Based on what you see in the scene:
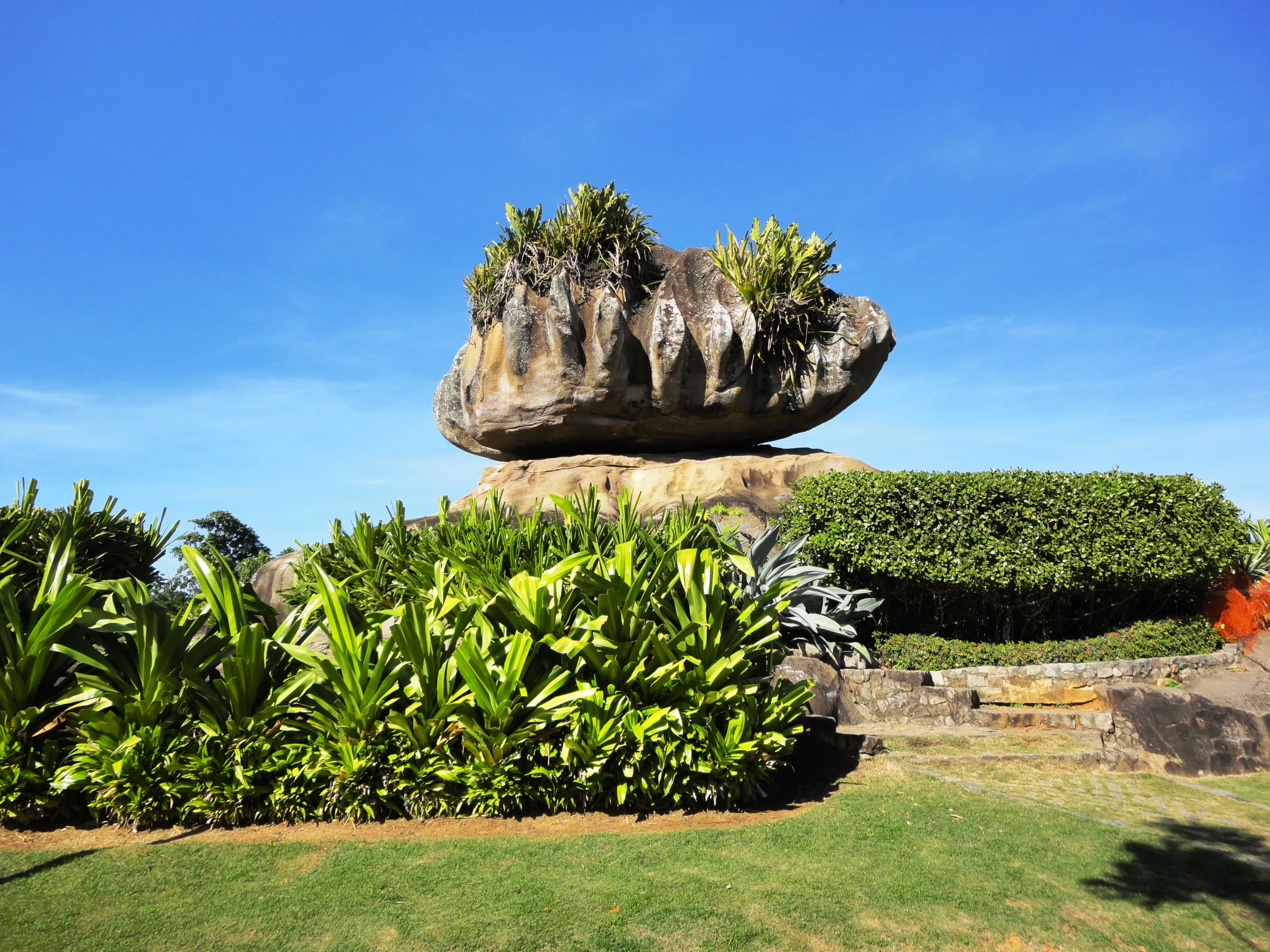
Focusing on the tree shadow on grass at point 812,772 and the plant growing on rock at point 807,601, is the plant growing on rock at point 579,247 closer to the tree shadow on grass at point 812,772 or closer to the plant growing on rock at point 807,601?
the plant growing on rock at point 807,601

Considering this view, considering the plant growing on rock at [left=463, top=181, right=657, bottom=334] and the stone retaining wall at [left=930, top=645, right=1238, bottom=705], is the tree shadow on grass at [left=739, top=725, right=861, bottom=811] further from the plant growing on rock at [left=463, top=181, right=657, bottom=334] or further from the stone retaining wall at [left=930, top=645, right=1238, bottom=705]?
the plant growing on rock at [left=463, top=181, right=657, bottom=334]

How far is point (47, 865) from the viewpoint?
461 centimetres

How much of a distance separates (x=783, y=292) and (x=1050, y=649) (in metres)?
8.63

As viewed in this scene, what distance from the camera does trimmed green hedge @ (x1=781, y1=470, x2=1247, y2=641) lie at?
10.1m

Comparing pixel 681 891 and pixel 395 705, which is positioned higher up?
pixel 395 705

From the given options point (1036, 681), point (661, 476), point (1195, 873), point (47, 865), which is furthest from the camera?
point (661, 476)

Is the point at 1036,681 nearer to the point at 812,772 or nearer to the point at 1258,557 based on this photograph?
the point at 812,772

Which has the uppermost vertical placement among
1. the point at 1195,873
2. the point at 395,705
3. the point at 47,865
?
the point at 395,705

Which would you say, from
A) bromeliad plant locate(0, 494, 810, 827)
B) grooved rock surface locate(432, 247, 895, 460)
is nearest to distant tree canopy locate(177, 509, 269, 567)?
grooved rock surface locate(432, 247, 895, 460)

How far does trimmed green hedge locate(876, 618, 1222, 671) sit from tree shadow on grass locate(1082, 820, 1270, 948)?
403 cm

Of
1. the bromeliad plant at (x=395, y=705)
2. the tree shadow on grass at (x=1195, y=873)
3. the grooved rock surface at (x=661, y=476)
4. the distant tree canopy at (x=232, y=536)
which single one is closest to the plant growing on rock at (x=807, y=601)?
the bromeliad plant at (x=395, y=705)

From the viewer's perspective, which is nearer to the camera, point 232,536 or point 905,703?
point 905,703

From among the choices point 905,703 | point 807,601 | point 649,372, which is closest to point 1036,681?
point 905,703

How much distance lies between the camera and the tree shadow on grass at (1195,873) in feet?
14.8
